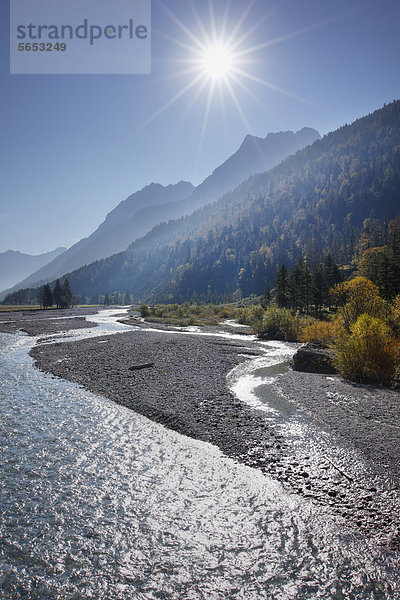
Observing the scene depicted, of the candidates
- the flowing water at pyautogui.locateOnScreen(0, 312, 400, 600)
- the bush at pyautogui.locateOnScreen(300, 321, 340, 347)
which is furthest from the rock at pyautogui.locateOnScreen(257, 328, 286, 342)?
the flowing water at pyautogui.locateOnScreen(0, 312, 400, 600)

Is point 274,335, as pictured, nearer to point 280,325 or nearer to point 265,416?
point 280,325

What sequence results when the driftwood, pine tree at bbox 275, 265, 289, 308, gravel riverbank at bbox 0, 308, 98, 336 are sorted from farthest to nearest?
1. pine tree at bbox 275, 265, 289, 308
2. gravel riverbank at bbox 0, 308, 98, 336
3. the driftwood

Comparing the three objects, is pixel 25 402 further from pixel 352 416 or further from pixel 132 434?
pixel 352 416

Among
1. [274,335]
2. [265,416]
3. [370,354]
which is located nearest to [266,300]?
[274,335]

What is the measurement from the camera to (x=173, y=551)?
7.05m

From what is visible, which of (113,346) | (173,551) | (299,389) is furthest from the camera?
(113,346)

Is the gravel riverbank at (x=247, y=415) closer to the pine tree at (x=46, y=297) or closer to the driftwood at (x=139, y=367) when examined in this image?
the driftwood at (x=139, y=367)

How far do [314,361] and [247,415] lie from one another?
469 inches

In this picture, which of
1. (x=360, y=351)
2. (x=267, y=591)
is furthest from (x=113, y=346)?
(x=267, y=591)

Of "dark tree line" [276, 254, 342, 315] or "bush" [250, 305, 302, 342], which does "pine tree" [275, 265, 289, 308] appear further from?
"bush" [250, 305, 302, 342]

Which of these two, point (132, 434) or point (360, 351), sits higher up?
point (360, 351)

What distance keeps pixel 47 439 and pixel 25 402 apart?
18.7 ft

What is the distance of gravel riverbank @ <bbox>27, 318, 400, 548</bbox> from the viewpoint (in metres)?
8.78

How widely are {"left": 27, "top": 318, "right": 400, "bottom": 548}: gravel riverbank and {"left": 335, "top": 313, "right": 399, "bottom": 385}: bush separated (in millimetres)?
1622
